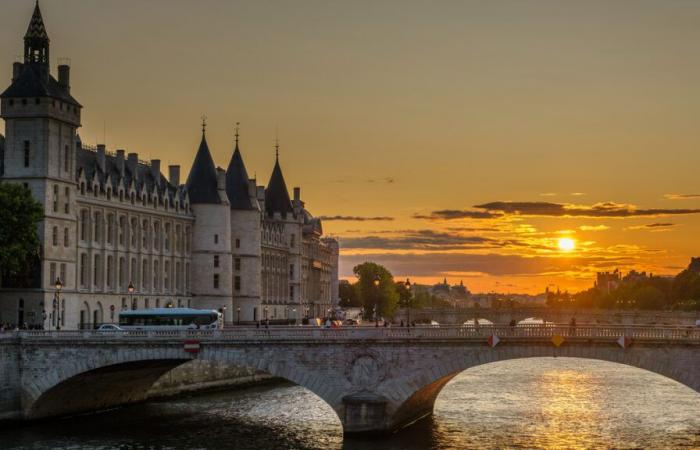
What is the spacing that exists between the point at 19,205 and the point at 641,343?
4522 centimetres

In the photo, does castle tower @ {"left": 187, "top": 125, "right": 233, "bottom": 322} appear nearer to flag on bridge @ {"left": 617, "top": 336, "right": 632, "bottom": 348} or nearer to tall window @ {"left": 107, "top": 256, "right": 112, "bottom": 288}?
tall window @ {"left": 107, "top": 256, "right": 112, "bottom": 288}

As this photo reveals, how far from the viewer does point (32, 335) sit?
7006 cm

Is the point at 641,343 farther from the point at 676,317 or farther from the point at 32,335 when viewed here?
the point at 676,317

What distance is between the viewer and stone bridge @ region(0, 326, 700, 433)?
5922 cm

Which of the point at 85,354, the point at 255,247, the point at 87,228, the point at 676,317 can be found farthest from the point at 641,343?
the point at 676,317

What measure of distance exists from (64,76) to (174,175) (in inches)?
1027

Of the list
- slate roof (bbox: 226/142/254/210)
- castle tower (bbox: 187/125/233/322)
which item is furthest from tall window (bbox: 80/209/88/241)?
slate roof (bbox: 226/142/254/210)

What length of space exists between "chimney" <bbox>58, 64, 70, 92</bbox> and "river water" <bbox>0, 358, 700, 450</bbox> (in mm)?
30385

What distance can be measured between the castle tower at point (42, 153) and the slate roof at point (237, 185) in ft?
125

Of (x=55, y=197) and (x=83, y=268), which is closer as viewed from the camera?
(x=55, y=197)

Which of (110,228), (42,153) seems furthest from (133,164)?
(42,153)

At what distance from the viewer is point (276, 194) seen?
523ft

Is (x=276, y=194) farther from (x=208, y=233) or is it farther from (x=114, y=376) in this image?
(x=114, y=376)

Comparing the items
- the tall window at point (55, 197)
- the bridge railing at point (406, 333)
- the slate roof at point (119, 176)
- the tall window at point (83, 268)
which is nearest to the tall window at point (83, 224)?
the tall window at point (83, 268)
